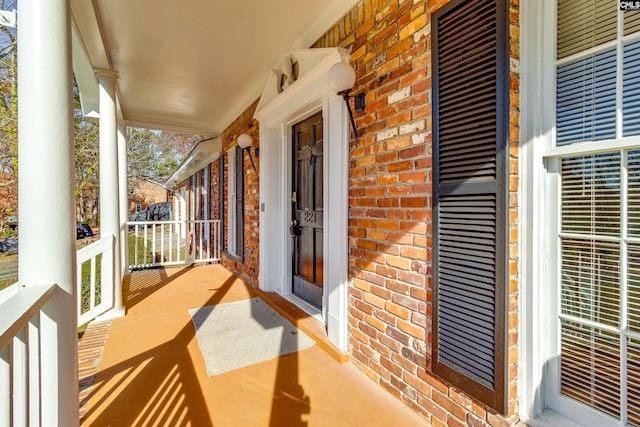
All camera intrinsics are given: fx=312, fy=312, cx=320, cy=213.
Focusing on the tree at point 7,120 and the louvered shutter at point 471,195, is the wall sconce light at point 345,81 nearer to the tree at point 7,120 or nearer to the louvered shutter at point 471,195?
the louvered shutter at point 471,195

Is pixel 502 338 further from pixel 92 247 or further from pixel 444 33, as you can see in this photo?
pixel 92 247

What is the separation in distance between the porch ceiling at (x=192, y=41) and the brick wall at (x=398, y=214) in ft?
1.89

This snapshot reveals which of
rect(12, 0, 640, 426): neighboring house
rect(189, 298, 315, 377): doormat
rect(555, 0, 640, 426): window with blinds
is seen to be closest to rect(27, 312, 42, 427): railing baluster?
rect(189, 298, 315, 377): doormat

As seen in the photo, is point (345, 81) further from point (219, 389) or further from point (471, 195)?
point (219, 389)

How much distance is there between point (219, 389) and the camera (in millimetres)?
2045

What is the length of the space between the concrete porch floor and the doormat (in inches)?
3.1

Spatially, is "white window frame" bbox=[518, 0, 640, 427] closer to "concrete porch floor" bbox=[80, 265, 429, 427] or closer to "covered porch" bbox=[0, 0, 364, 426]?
"concrete porch floor" bbox=[80, 265, 429, 427]

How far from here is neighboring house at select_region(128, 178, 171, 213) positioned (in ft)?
68.6

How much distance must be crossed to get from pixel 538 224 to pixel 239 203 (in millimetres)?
4328

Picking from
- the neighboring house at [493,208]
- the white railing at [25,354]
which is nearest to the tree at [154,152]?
the neighboring house at [493,208]

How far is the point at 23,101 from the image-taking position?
1.24 m

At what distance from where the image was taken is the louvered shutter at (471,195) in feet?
4.56

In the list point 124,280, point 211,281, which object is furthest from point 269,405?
point 124,280

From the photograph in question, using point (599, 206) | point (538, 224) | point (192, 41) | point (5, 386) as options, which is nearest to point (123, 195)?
point (192, 41)
